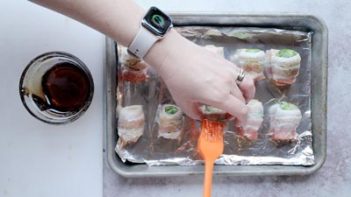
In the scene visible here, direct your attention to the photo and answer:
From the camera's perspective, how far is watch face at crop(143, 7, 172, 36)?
0.62 metres

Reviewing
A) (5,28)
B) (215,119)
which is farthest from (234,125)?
(5,28)

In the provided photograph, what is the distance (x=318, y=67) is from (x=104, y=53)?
1.11ft

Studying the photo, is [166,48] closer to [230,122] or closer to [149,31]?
[149,31]

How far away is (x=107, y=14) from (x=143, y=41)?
2.2 inches

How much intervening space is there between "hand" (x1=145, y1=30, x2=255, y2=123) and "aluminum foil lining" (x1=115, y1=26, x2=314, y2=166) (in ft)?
0.41

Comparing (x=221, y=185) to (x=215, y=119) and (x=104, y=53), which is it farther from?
(x=104, y=53)

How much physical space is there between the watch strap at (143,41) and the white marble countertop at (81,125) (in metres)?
0.15

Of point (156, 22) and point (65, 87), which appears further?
point (65, 87)

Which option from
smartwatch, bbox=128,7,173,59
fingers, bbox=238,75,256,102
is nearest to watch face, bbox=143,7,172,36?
smartwatch, bbox=128,7,173,59

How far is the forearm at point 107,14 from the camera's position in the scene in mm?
598

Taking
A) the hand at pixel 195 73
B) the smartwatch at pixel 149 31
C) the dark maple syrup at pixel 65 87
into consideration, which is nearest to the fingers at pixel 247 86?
the hand at pixel 195 73

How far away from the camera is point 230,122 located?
777 millimetres

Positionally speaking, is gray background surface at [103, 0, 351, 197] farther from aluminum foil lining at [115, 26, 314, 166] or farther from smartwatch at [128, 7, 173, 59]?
smartwatch at [128, 7, 173, 59]

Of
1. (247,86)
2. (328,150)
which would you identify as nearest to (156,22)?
(247,86)
